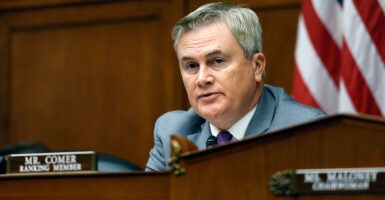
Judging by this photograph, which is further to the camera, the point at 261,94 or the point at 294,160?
the point at 261,94

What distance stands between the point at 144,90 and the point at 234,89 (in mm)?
2350

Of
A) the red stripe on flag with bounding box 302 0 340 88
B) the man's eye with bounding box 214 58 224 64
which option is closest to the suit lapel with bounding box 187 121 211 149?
the man's eye with bounding box 214 58 224 64

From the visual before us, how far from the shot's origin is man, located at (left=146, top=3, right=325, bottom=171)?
2570 millimetres

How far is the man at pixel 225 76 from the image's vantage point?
2.57 m

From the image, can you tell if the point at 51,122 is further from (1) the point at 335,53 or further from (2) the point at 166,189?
(2) the point at 166,189

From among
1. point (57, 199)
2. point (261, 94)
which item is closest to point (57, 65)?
point (261, 94)

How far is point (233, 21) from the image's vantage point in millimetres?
2582

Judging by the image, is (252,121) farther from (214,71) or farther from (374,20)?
(374,20)

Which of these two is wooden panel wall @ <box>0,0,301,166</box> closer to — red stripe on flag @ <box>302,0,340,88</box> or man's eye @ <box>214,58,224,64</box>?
red stripe on flag @ <box>302,0,340,88</box>

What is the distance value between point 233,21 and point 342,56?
50.5 inches

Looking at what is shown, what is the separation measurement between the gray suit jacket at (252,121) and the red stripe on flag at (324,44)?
108 cm

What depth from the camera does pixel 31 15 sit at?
17.0ft

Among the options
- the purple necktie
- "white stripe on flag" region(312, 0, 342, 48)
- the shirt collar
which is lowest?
the purple necktie

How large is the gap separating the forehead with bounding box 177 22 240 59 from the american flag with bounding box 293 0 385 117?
4.06ft
